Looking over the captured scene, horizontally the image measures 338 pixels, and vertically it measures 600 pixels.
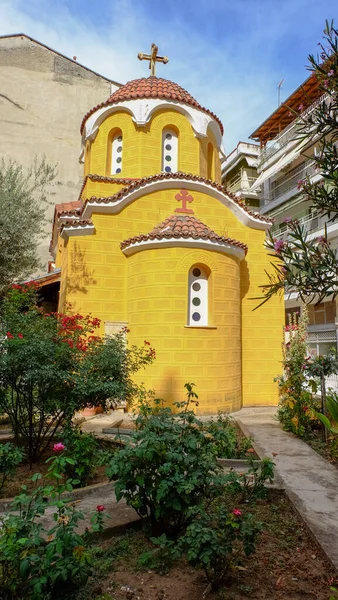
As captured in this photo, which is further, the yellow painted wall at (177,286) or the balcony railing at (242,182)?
the balcony railing at (242,182)

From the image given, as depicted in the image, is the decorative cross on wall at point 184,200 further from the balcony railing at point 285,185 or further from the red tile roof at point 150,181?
the balcony railing at point 285,185

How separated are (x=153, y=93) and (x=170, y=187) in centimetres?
355

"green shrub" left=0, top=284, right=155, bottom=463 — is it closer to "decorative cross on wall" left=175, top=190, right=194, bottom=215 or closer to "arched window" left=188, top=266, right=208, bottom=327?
"arched window" left=188, top=266, right=208, bottom=327

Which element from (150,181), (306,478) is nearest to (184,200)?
(150,181)

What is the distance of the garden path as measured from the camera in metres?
3.38

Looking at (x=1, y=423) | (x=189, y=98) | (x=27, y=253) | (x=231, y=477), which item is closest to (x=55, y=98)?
(x=189, y=98)

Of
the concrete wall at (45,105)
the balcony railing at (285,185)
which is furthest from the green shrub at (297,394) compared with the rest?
the balcony railing at (285,185)

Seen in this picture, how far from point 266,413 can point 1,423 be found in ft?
19.6

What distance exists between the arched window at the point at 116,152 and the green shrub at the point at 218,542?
1116cm

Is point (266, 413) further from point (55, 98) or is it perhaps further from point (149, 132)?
point (55, 98)

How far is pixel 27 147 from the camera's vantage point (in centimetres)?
1922

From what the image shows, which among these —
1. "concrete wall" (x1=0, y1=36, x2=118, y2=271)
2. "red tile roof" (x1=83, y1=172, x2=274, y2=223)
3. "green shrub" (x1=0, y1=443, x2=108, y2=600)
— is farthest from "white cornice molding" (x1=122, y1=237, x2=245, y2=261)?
"concrete wall" (x1=0, y1=36, x2=118, y2=271)

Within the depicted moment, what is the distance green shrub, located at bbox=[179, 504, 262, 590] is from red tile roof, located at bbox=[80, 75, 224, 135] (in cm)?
1199

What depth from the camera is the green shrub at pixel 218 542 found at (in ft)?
7.57
